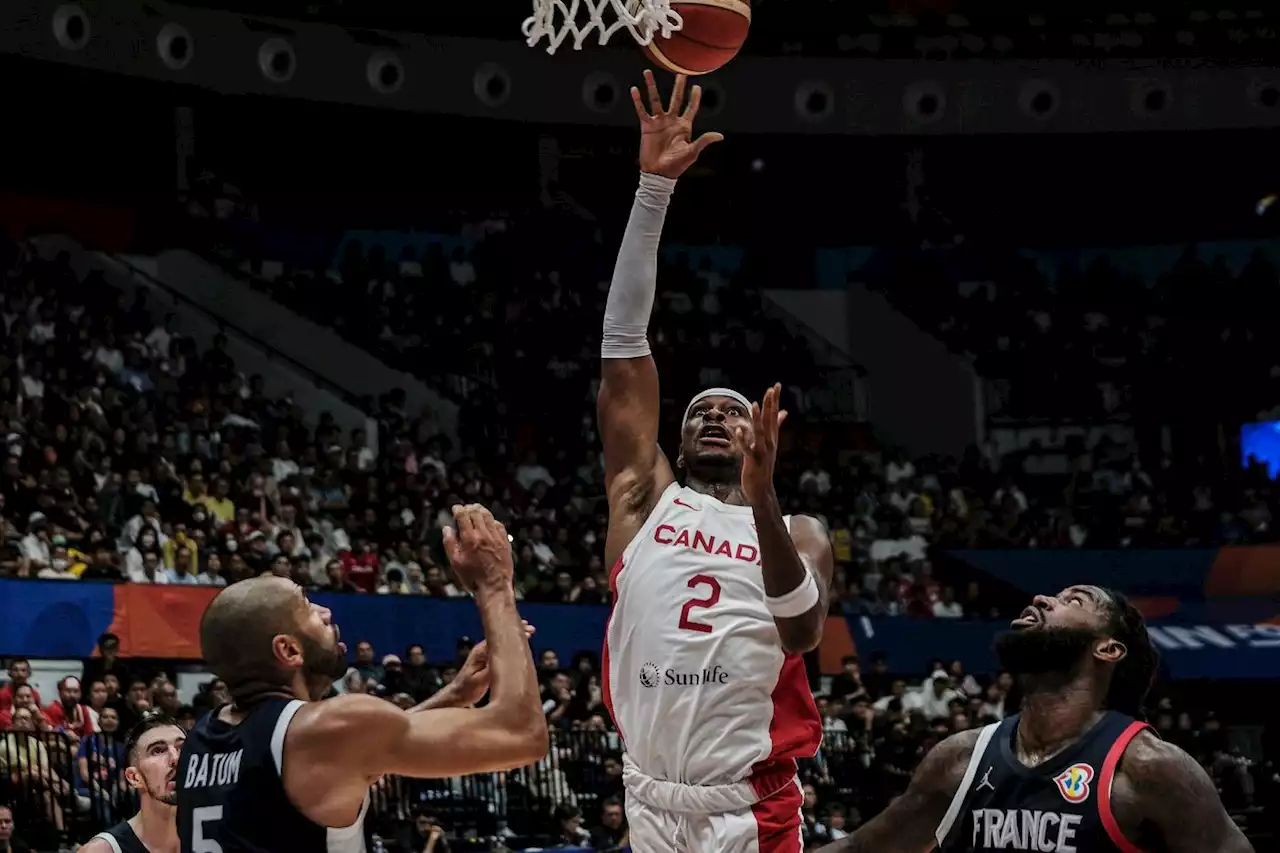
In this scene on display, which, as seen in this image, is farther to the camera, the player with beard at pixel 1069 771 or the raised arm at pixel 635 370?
the raised arm at pixel 635 370

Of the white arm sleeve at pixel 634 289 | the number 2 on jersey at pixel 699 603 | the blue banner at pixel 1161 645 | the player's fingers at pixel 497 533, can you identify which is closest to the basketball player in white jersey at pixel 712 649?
the number 2 on jersey at pixel 699 603

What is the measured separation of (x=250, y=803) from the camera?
4176 millimetres

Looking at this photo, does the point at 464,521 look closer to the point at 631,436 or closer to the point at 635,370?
the point at 631,436

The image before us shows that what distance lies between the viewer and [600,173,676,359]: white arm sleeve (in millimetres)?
6070

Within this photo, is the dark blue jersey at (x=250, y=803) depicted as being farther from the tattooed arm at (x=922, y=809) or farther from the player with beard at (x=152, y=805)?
the player with beard at (x=152, y=805)

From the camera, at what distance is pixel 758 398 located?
76.9 feet

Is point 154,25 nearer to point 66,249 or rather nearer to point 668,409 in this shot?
point 66,249

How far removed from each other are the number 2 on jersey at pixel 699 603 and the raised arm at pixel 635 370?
0.40 m

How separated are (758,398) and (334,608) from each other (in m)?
9.29

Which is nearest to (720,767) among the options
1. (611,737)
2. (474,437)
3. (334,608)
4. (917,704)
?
(611,737)

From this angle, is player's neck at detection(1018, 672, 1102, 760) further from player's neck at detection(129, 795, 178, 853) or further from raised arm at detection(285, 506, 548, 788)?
player's neck at detection(129, 795, 178, 853)

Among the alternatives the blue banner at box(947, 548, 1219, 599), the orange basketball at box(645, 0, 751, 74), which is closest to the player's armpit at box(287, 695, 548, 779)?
the orange basketball at box(645, 0, 751, 74)

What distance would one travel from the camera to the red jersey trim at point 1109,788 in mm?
4445

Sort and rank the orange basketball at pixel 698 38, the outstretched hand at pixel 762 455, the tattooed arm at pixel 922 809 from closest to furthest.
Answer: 1. the tattooed arm at pixel 922 809
2. the outstretched hand at pixel 762 455
3. the orange basketball at pixel 698 38
